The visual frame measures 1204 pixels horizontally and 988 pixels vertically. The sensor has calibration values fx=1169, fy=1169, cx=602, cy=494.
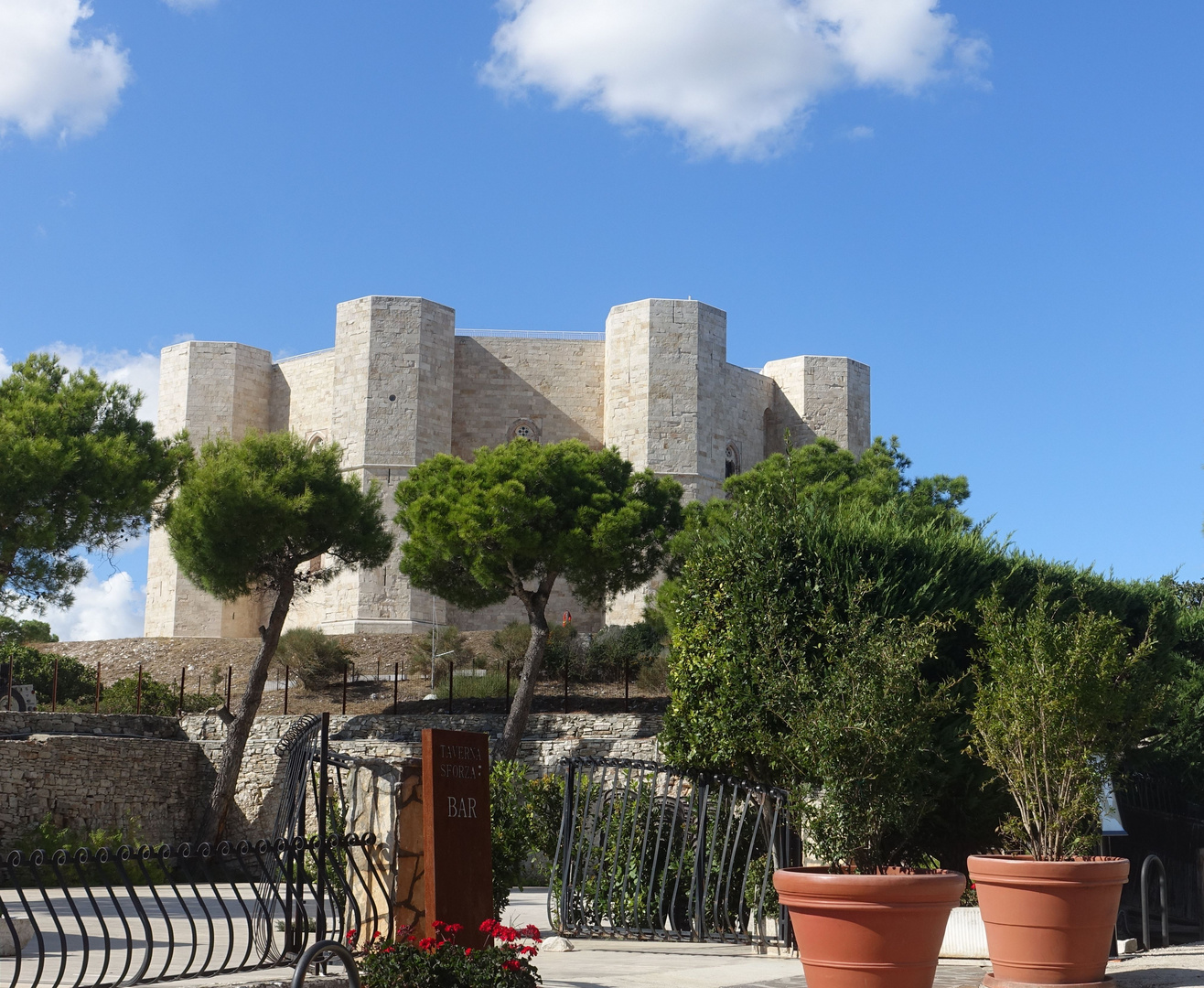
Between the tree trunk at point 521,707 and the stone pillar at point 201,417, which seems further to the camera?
the stone pillar at point 201,417

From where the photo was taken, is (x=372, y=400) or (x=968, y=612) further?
(x=372, y=400)

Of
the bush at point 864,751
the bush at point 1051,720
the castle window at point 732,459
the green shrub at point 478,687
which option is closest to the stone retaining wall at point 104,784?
the green shrub at point 478,687

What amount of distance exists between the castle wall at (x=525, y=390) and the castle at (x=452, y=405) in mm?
41

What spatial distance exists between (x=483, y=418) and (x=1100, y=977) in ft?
102

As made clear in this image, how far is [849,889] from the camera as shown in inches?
213

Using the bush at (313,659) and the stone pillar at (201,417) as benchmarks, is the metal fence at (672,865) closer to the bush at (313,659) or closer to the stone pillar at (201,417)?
the bush at (313,659)

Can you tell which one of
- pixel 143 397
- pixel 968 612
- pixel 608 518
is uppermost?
pixel 143 397

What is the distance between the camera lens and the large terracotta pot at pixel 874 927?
538cm

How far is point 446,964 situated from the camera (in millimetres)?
5629

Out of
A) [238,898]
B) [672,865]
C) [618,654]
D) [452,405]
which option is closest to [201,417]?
[452,405]

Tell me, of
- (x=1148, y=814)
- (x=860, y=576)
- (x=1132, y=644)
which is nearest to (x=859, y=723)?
(x=860, y=576)

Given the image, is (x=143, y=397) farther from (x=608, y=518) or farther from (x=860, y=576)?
(x=860, y=576)

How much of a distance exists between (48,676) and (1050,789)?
22.5m

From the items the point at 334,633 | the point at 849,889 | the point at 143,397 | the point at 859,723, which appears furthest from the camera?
the point at 334,633
